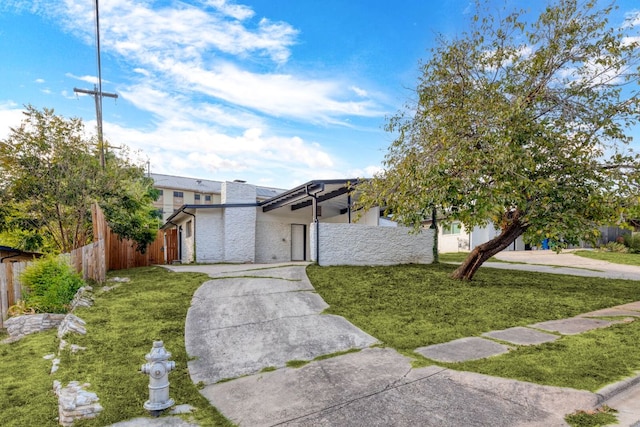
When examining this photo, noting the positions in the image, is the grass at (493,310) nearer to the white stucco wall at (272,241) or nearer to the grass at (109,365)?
the grass at (109,365)

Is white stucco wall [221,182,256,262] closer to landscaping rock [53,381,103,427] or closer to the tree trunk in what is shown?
the tree trunk

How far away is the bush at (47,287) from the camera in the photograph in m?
6.89

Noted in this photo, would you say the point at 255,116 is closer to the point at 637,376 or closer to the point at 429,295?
the point at 429,295

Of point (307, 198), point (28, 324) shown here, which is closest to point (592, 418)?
point (28, 324)

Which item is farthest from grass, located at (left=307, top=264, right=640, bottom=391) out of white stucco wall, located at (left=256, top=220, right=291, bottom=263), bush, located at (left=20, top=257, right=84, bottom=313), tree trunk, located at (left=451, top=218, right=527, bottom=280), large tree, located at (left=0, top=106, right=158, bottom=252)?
large tree, located at (left=0, top=106, right=158, bottom=252)

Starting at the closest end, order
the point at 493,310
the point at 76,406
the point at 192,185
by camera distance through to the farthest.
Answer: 1. the point at 76,406
2. the point at 493,310
3. the point at 192,185

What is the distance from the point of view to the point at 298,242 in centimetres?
1875

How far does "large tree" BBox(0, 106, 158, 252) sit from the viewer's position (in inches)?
489

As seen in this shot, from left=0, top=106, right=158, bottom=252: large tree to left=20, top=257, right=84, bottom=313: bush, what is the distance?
6134 mm

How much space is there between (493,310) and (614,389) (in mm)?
3613

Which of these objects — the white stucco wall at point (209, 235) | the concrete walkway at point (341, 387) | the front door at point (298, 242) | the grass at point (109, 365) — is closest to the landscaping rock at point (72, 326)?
the grass at point (109, 365)

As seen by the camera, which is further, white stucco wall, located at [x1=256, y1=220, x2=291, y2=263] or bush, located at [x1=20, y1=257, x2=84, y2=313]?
white stucco wall, located at [x1=256, y1=220, x2=291, y2=263]

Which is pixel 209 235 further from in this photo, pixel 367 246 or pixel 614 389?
pixel 614 389

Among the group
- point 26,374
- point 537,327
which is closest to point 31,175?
point 26,374
